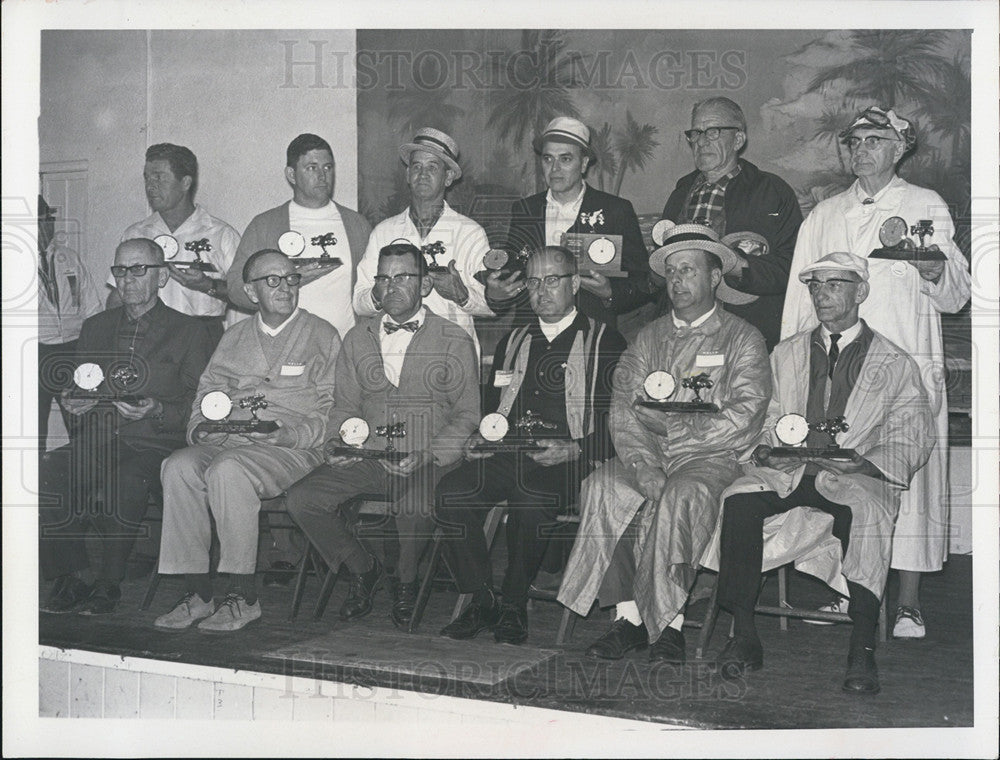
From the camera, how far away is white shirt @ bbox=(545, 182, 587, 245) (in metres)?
7.15

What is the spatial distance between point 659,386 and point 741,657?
1.36 m

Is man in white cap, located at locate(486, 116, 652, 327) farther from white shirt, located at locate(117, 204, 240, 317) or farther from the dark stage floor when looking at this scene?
the dark stage floor

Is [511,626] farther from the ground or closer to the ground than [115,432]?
closer to the ground

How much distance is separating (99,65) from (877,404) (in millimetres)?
4406

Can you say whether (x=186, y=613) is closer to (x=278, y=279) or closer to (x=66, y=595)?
(x=66, y=595)

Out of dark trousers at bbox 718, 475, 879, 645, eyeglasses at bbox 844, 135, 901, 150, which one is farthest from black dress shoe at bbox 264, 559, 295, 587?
eyeglasses at bbox 844, 135, 901, 150

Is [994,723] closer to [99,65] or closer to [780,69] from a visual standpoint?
[780,69]

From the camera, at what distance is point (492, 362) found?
711 cm

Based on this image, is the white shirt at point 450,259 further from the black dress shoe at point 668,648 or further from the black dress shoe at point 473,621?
the black dress shoe at point 668,648

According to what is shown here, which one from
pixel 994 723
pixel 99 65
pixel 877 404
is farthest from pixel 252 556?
pixel 994 723

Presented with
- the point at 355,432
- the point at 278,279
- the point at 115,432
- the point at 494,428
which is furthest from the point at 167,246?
the point at 494,428

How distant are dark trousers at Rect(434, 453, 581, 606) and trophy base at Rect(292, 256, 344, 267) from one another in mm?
1360

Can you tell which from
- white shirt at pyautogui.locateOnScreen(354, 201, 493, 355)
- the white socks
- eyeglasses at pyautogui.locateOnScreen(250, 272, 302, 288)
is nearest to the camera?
the white socks

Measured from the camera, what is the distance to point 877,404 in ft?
21.6
